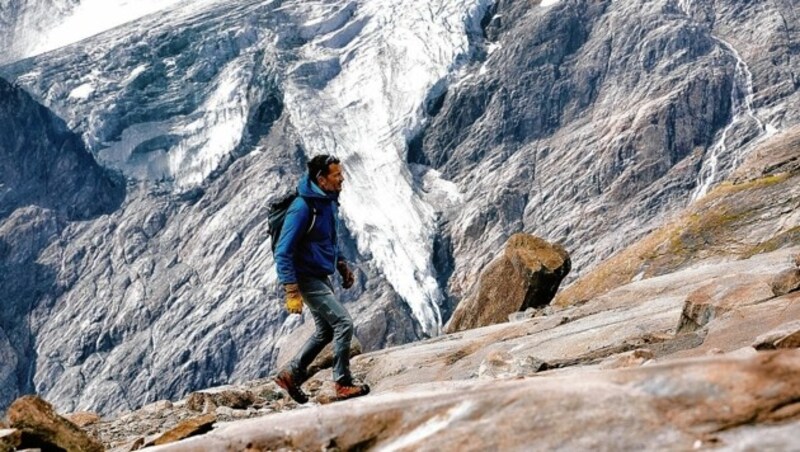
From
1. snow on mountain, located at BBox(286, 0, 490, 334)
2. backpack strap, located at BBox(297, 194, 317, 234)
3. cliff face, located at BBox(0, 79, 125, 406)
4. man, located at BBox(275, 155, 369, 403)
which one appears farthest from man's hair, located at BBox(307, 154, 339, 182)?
cliff face, located at BBox(0, 79, 125, 406)

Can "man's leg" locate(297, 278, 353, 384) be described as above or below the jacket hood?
below

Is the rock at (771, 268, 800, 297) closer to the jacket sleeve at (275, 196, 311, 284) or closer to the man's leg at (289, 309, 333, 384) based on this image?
the man's leg at (289, 309, 333, 384)

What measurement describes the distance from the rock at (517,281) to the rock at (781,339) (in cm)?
2118

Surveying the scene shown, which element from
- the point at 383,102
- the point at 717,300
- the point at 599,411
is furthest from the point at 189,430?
the point at 383,102

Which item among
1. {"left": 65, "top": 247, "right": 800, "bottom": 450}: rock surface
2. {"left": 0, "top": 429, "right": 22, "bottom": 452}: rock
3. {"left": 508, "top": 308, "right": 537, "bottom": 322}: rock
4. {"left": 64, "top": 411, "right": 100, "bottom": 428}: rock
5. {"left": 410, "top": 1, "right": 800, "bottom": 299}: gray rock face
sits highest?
{"left": 65, "top": 247, "right": 800, "bottom": 450}: rock surface

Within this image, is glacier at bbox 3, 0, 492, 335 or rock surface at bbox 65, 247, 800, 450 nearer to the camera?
rock surface at bbox 65, 247, 800, 450

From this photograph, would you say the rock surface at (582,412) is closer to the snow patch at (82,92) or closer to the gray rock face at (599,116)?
the gray rock face at (599,116)

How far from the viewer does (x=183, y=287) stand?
140500mm

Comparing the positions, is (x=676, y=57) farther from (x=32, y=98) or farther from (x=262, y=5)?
(x=32, y=98)

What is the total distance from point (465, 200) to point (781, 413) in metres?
137

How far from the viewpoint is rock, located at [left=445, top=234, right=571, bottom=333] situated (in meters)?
29.8

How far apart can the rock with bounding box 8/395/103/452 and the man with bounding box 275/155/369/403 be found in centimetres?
269

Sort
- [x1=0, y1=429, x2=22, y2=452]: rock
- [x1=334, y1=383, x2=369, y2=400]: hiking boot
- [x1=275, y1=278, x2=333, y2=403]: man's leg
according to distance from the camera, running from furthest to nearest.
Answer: [x1=275, y1=278, x2=333, y2=403]: man's leg < [x1=334, y1=383, x2=369, y2=400]: hiking boot < [x1=0, y1=429, x2=22, y2=452]: rock

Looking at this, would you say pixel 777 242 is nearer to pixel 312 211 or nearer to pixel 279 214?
pixel 312 211
